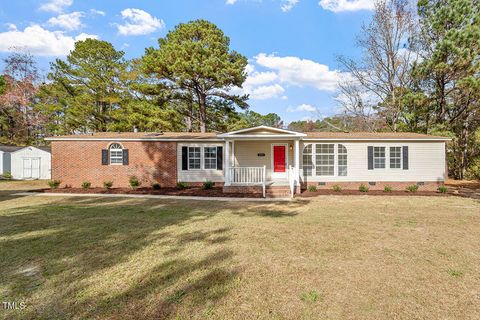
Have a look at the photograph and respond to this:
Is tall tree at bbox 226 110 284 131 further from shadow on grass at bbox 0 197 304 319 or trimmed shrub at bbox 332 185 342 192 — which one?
shadow on grass at bbox 0 197 304 319

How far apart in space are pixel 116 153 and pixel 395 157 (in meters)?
15.3

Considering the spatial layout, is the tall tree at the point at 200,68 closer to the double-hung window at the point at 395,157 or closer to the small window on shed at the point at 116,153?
the small window on shed at the point at 116,153

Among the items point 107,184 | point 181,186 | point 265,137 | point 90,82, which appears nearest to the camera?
point 265,137

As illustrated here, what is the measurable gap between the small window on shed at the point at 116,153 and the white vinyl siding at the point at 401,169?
1069 cm

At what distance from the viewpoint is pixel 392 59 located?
20.2m

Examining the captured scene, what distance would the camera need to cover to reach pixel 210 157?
13.8m

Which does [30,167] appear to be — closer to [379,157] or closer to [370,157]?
[370,157]

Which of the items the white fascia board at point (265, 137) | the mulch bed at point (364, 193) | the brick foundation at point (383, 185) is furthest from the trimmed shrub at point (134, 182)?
the brick foundation at point (383, 185)

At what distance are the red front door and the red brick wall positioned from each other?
219 inches

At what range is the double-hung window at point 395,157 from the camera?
13234 millimetres

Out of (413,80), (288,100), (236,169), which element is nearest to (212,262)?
(236,169)

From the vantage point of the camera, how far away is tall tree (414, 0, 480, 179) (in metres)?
15.0

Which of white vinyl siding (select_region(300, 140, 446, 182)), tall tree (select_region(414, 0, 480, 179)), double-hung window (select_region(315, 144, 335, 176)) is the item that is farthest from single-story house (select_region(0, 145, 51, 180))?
tall tree (select_region(414, 0, 480, 179))

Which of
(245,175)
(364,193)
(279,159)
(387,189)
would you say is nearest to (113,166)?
(245,175)
